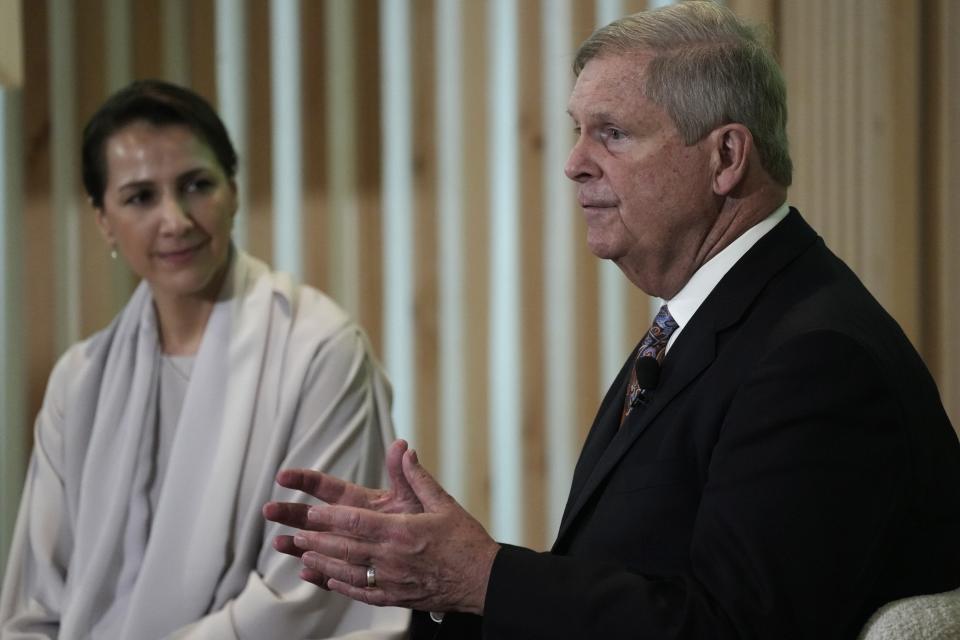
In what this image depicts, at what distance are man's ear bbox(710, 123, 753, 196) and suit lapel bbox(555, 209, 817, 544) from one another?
0.09m

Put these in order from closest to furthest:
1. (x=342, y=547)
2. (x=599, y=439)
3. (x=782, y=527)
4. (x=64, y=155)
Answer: (x=782, y=527) → (x=342, y=547) → (x=599, y=439) → (x=64, y=155)

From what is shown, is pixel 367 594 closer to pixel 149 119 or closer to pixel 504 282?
Result: pixel 149 119

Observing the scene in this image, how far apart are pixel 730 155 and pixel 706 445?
397 mm

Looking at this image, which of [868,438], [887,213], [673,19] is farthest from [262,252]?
[868,438]

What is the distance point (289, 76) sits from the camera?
3.30 metres

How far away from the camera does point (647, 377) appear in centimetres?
156

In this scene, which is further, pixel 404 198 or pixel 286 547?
pixel 404 198

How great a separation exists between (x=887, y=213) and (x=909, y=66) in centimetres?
36

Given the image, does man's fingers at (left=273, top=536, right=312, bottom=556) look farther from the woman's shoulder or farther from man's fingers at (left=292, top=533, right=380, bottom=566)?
the woman's shoulder

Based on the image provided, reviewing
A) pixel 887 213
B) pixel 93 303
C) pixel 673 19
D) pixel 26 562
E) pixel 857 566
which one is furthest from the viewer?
pixel 93 303

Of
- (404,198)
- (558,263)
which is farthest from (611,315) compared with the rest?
(404,198)

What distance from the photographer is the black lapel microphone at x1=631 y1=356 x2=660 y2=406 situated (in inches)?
61.3

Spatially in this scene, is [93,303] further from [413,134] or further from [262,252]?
[413,134]

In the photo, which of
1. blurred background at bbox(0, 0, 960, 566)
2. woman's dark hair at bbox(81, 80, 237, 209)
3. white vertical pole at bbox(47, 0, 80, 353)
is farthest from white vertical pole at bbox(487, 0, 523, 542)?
white vertical pole at bbox(47, 0, 80, 353)
